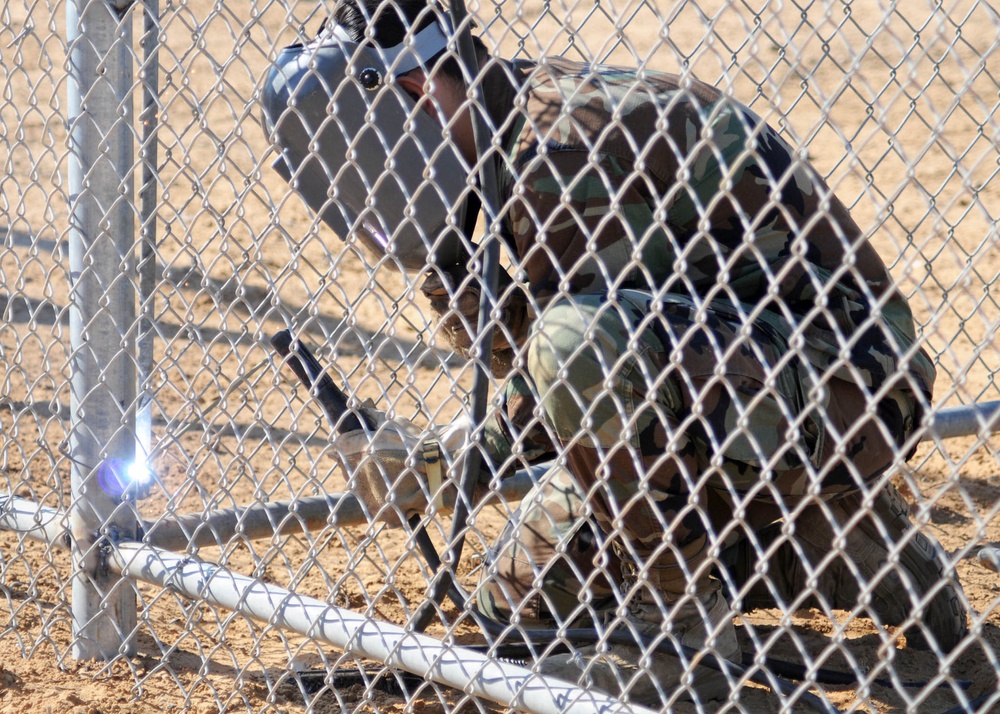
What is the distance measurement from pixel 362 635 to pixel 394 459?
1.24 feet

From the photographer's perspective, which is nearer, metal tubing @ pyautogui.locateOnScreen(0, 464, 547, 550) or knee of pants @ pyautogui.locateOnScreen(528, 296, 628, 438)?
knee of pants @ pyautogui.locateOnScreen(528, 296, 628, 438)

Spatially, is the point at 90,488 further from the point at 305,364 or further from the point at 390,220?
the point at 390,220

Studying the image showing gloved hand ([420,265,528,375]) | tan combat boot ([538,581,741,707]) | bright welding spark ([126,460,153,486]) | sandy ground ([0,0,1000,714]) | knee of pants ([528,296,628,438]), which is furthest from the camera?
gloved hand ([420,265,528,375])

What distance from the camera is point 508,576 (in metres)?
2.98

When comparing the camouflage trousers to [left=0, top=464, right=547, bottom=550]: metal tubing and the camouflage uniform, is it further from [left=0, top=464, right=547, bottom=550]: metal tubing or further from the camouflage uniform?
[left=0, top=464, right=547, bottom=550]: metal tubing

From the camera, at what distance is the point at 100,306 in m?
2.47

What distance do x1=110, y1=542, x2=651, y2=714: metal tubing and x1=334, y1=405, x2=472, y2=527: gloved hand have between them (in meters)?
0.24

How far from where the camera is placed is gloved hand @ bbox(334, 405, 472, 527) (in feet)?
7.25

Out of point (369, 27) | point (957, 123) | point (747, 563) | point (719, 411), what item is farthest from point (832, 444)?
point (957, 123)

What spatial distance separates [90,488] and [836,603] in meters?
1.81

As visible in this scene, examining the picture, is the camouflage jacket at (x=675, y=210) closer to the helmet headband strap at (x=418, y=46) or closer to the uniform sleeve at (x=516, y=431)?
the helmet headband strap at (x=418, y=46)

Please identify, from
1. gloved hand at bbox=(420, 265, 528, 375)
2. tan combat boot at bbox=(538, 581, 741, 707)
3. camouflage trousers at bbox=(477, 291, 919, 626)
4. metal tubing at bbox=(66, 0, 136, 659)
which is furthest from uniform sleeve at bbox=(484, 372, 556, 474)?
metal tubing at bbox=(66, 0, 136, 659)

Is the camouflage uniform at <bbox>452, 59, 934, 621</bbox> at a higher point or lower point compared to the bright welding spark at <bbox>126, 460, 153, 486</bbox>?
higher

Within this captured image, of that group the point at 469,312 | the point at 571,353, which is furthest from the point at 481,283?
the point at 469,312
